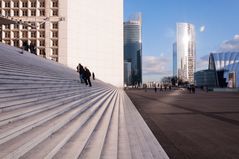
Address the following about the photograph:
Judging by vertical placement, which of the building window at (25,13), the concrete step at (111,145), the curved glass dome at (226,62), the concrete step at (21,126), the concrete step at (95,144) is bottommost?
the concrete step at (111,145)

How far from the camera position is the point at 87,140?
556cm

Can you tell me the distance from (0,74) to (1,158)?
19.0 feet

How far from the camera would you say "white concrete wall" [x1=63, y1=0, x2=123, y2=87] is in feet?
212

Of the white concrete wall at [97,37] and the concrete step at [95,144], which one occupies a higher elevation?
the white concrete wall at [97,37]

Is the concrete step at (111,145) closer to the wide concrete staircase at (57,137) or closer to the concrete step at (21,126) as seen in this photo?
the wide concrete staircase at (57,137)

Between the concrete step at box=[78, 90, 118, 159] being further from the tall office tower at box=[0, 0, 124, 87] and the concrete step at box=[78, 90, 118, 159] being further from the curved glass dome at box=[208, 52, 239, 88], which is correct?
the curved glass dome at box=[208, 52, 239, 88]

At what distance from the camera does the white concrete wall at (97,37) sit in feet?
212

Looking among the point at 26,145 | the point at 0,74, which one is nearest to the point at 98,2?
the point at 0,74

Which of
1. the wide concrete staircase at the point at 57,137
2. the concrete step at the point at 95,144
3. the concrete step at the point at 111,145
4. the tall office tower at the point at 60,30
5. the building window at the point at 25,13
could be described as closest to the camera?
the wide concrete staircase at the point at 57,137

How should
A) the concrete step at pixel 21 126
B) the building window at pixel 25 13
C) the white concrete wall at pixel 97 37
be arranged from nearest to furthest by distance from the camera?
1. the concrete step at pixel 21 126
2. the building window at pixel 25 13
3. the white concrete wall at pixel 97 37

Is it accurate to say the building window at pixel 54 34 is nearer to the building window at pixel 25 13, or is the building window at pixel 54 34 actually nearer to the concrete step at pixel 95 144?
the building window at pixel 25 13

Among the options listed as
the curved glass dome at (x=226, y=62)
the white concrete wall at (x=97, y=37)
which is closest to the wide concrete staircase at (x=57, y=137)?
the white concrete wall at (x=97, y=37)

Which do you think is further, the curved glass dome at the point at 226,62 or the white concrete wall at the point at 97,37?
the curved glass dome at the point at 226,62

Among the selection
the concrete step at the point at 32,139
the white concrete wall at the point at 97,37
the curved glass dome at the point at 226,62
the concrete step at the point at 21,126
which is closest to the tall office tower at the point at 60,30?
the white concrete wall at the point at 97,37
